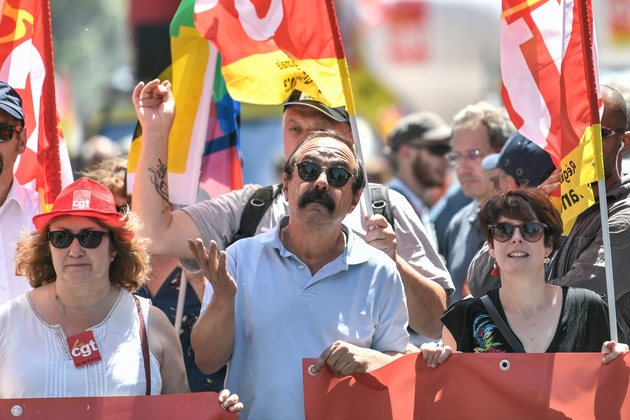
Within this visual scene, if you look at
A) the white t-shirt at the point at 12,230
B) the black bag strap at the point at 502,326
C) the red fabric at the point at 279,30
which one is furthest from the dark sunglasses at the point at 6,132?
the black bag strap at the point at 502,326

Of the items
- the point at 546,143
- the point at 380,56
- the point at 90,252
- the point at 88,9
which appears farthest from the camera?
the point at 380,56

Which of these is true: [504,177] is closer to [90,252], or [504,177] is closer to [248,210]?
[248,210]

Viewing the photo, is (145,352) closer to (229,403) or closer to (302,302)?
(229,403)

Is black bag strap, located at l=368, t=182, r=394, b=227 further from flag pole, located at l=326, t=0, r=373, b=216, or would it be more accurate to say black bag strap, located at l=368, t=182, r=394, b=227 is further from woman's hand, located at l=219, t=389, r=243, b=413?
woman's hand, located at l=219, t=389, r=243, b=413

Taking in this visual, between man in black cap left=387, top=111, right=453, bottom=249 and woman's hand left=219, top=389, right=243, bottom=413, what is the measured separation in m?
4.40

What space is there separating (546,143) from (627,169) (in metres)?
1.03

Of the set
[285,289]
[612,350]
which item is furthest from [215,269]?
[612,350]

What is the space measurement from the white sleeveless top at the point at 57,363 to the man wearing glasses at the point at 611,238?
180 cm

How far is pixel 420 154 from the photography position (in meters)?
7.93

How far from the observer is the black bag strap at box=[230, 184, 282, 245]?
4.55 metres

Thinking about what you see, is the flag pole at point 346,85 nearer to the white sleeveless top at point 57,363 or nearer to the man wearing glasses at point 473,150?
the white sleeveless top at point 57,363

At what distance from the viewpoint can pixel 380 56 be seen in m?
24.8

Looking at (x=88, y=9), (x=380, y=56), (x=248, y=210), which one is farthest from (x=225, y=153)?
(x=380, y=56)

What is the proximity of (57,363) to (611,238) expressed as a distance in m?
2.31
